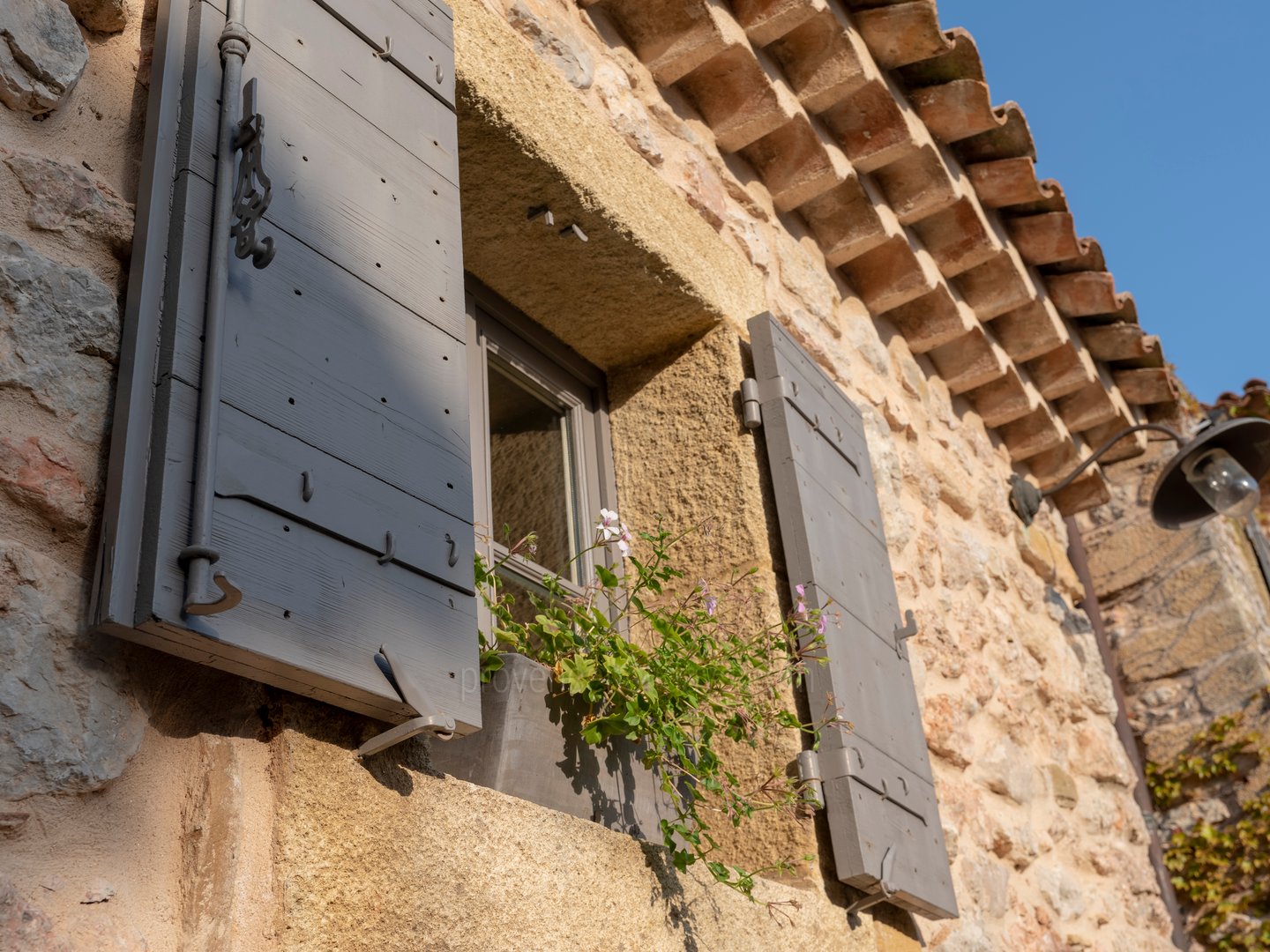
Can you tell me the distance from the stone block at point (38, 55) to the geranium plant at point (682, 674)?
938 mm

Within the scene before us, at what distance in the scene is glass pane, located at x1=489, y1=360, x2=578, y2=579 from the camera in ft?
9.30

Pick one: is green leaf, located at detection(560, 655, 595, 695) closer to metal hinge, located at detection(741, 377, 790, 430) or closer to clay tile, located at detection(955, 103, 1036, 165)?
metal hinge, located at detection(741, 377, 790, 430)

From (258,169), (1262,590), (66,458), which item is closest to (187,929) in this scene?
(66,458)

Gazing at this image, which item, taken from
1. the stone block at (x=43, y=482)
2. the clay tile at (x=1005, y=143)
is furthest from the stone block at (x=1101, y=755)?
the stone block at (x=43, y=482)

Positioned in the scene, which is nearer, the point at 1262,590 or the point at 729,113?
the point at 729,113

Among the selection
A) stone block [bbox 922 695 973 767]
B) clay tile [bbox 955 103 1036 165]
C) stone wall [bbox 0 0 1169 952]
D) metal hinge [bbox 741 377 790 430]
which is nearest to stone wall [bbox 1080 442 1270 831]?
stone wall [bbox 0 0 1169 952]

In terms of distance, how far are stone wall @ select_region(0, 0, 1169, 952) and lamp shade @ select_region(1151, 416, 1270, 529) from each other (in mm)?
506

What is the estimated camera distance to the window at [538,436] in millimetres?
2811

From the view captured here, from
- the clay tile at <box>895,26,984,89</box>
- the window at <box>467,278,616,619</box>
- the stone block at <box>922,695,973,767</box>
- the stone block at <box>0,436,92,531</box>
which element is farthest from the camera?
the clay tile at <box>895,26,984,89</box>

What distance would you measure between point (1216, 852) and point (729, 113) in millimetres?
3360

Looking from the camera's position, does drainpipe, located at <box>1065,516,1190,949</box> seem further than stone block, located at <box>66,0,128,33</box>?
Yes

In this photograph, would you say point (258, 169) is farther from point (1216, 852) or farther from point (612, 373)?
point (1216, 852)

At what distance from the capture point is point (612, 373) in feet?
10.5

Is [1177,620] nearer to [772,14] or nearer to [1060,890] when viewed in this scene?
[1060,890]
